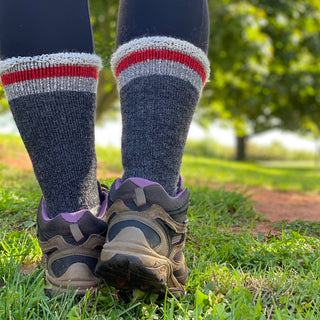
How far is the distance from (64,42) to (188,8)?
Result: 38cm

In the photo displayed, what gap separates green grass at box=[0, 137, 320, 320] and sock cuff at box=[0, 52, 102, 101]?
21.8 inches

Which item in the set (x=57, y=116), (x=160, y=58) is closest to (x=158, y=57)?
(x=160, y=58)

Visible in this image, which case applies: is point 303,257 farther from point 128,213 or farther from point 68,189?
point 68,189

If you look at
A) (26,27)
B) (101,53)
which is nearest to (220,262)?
(26,27)

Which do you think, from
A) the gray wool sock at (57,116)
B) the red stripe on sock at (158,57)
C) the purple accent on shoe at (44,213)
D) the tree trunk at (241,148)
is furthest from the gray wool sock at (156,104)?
the tree trunk at (241,148)

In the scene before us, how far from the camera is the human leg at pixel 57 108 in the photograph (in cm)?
113

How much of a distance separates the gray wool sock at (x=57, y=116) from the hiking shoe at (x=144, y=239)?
15 cm

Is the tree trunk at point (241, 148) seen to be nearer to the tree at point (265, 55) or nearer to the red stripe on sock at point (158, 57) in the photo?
the tree at point (265, 55)

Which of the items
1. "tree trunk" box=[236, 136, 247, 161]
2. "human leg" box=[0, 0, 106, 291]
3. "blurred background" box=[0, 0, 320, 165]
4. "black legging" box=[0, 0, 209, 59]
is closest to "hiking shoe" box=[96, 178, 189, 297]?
"human leg" box=[0, 0, 106, 291]

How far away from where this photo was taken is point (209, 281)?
125cm

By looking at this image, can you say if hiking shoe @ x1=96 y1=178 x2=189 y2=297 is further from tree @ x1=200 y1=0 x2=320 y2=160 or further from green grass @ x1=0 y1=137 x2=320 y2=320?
tree @ x1=200 y1=0 x2=320 y2=160

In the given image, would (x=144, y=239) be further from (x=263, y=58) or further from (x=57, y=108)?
(x=263, y=58)

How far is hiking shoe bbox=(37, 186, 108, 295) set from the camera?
1.11 m

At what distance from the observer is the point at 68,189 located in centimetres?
121
